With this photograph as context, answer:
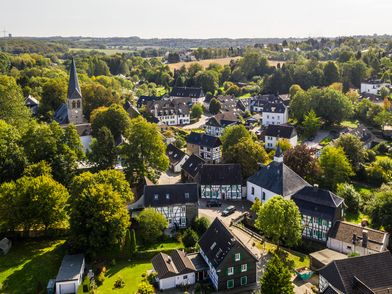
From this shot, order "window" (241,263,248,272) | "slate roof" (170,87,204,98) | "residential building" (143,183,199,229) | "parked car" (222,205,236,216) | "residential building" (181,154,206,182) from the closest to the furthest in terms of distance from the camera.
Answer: "window" (241,263,248,272)
"residential building" (143,183,199,229)
"parked car" (222,205,236,216)
"residential building" (181,154,206,182)
"slate roof" (170,87,204,98)

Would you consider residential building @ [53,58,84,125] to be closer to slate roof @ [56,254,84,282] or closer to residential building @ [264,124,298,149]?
residential building @ [264,124,298,149]

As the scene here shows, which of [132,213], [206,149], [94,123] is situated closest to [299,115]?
[206,149]

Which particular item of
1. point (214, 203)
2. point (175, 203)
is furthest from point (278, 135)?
point (175, 203)

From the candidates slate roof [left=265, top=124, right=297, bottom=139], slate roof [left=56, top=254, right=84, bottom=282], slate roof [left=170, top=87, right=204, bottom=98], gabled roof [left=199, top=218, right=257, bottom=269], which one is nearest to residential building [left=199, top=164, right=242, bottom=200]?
gabled roof [left=199, top=218, right=257, bottom=269]

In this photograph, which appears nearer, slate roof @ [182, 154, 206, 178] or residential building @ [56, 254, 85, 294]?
residential building @ [56, 254, 85, 294]

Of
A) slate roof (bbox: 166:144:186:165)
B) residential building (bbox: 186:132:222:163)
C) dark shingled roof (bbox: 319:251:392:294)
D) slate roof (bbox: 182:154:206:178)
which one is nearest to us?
dark shingled roof (bbox: 319:251:392:294)

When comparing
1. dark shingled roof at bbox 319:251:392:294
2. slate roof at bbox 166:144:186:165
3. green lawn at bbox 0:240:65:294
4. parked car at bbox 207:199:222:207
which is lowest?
green lawn at bbox 0:240:65:294

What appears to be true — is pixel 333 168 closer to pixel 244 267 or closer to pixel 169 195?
pixel 169 195

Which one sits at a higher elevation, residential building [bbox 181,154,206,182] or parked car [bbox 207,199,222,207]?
residential building [bbox 181,154,206,182]
